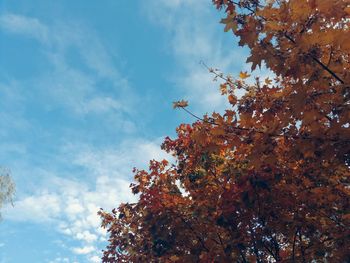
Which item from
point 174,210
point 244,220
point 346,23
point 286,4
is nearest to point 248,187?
point 244,220

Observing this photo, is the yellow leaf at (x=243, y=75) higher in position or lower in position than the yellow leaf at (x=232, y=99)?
higher

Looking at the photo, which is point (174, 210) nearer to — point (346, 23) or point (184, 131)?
point (184, 131)

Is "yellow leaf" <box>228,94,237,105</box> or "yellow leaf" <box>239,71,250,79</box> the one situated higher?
"yellow leaf" <box>239,71,250,79</box>

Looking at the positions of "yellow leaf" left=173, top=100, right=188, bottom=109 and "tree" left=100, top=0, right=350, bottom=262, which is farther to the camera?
"yellow leaf" left=173, top=100, right=188, bottom=109

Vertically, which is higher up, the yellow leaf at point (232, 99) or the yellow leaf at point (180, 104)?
the yellow leaf at point (180, 104)

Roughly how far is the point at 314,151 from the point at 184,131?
5.11 metres

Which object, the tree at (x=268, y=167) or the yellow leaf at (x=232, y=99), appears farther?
the yellow leaf at (x=232, y=99)

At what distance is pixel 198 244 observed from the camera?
7.46m

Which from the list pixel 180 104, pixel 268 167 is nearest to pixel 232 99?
pixel 180 104

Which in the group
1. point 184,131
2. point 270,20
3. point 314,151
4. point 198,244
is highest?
point 184,131

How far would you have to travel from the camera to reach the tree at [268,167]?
3305 millimetres

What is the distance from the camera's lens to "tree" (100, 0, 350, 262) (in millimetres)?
3305

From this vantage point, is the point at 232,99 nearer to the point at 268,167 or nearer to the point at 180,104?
the point at 180,104

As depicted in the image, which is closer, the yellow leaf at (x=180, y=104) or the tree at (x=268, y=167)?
the tree at (x=268, y=167)
